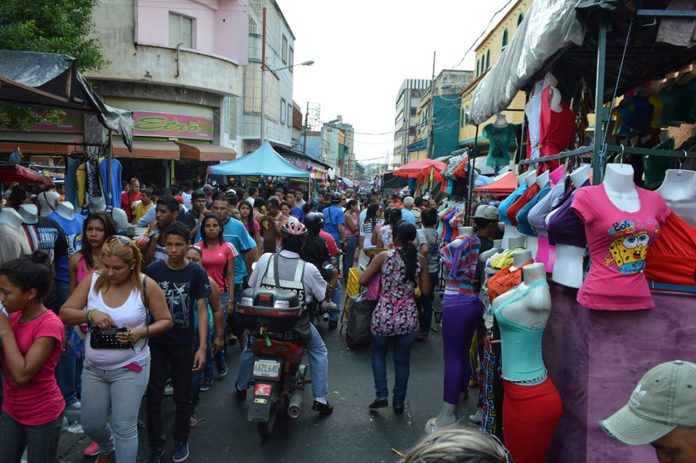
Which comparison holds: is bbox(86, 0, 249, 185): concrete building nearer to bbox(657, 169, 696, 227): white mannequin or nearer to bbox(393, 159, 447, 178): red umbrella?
bbox(393, 159, 447, 178): red umbrella

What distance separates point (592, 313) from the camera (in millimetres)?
2926

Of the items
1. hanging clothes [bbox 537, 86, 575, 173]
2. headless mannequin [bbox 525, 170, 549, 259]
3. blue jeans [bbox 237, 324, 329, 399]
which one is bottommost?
blue jeans [bbox 237, 324, 329, 399]

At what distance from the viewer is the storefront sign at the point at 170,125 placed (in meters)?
19.6

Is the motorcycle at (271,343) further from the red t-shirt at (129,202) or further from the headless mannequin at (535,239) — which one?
the red t-shirt at (129,202)

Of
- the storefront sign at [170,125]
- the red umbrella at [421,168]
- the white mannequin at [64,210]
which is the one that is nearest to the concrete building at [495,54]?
the red umbrella at [421,168]

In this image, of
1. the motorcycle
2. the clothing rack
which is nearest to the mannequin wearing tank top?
the clothing rack

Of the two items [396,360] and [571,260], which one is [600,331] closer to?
[571,260]

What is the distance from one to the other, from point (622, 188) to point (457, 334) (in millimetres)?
2083

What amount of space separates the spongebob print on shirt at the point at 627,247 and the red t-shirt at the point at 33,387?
3194 millimetres

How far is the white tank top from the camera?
324 cm

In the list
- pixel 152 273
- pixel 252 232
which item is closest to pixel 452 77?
pixel 252 232

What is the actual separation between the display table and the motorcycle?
2210 millimetres

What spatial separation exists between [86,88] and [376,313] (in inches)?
153

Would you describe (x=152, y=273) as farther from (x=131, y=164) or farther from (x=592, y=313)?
(x=131, y=164)
